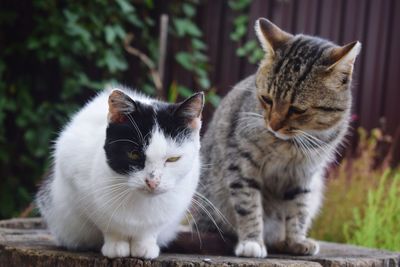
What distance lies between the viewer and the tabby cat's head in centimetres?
314

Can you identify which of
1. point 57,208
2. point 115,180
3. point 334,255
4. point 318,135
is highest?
point 318,135

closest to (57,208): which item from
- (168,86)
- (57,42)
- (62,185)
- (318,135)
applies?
(62,185)

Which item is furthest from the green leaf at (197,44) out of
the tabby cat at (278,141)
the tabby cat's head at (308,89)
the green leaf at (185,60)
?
the tabby cat's head at (308,89)

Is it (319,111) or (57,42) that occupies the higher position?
(57,42)

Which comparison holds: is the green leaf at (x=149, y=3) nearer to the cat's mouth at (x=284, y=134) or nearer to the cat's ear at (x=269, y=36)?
the cat's ear at (x=269, y=36)

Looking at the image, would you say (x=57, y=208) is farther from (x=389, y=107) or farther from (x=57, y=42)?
(x=389, y=107)

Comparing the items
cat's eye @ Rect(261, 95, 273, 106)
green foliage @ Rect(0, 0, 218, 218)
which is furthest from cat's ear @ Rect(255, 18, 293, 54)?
green foliage @ Rect(0, 0, 218, 218)

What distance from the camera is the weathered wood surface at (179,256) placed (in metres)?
2.84

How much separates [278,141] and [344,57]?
515 millimetres

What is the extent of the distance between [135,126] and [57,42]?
11.5 ft

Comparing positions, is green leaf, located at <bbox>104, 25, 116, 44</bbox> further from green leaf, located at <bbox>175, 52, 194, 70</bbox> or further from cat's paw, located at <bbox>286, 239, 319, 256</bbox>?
cat's paw, located at <bbox>286, 239, 319, 256</bbox>

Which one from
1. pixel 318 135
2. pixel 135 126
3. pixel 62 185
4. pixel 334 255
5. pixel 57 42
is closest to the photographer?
pixel 135 126

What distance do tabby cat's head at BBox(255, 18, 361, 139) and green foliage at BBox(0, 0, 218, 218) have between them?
274 cm

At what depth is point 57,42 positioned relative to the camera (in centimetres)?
597
